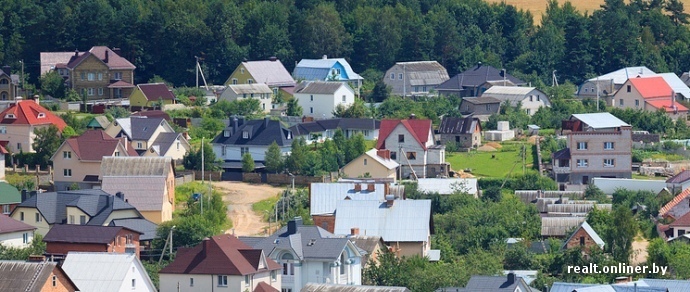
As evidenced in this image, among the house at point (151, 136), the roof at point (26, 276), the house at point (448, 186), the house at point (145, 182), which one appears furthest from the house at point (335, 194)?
the roof at point (26, 276)

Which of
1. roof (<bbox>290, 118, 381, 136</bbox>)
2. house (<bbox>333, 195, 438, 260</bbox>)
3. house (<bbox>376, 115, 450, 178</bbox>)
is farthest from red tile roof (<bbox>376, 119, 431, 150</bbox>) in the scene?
house (<bbox>333, 195, 438, 260</bbox>)

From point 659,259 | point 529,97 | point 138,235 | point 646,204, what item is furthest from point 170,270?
point 529,97

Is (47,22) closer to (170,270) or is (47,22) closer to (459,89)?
(459,89)

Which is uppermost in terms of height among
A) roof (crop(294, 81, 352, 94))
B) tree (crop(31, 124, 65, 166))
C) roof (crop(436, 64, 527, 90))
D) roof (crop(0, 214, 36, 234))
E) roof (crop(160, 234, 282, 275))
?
roof (crop(436, 64, 527, 90))

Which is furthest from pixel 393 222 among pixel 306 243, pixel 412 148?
pixel 412 148

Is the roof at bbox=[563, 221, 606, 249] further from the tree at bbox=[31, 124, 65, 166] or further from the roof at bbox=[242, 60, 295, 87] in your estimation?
the roof at bbox=[242, 60, 295, 87]
